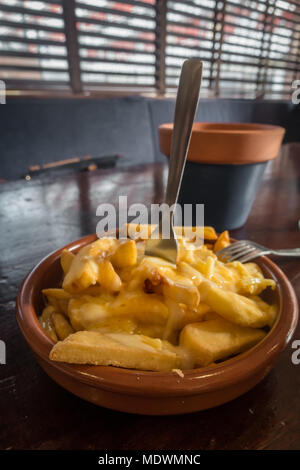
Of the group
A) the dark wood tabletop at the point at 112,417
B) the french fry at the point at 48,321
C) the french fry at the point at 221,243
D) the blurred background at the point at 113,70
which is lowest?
the dark wood tabletop at the point at 112,417

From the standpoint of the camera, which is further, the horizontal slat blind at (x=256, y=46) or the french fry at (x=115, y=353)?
the horizontal slat blind at (x=256, y=46)

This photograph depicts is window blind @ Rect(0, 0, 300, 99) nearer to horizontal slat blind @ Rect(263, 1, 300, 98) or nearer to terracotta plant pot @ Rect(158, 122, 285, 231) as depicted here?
horizontal slat blind @ Rect(263, 1, 300, 98)

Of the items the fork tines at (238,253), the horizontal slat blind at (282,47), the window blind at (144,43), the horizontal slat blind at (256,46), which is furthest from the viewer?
the horizontal slat blind at (282,47)

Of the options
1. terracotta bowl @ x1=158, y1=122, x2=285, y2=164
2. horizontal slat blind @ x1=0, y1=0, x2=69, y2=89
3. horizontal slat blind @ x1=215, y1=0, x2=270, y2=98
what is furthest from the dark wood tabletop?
horizontal slat blind @ x1=215, y1=0, x2=270, y2=98

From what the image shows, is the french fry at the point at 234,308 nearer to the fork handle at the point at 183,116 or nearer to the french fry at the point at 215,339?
the french fry at the point at 215,339

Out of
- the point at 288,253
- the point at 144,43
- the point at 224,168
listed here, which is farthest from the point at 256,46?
the point at 288,253

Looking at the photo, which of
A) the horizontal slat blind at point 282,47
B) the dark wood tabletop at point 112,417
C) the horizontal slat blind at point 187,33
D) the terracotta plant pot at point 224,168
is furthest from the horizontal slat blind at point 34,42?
the horizontal slat blind at point 282,47

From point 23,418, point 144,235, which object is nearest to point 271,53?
point 144,235

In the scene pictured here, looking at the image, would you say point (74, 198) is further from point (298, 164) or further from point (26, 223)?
point (298, 164)
